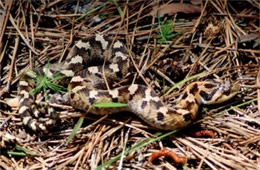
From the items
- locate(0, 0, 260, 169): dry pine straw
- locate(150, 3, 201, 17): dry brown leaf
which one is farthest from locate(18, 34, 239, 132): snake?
locate(150, 3, 201, 17): dry brown leaf

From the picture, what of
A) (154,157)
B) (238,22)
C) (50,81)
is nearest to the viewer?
(154,157)

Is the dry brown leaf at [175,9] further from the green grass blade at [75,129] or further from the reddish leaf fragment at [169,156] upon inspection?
the reddish leaf fragment at [169,156]

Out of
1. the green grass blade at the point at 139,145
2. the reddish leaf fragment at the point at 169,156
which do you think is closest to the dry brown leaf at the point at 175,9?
the green grass blade at the point at 139,145

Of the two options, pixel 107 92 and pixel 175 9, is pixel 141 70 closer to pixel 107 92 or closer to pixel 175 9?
pixel 107 92

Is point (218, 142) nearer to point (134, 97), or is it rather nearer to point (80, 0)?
point (134, 97)

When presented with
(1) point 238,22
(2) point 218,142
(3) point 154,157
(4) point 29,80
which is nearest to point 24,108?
(4) point 29,80

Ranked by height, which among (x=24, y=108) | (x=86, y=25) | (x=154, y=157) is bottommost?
(x=154, y=157)

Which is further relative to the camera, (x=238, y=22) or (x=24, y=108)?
(x=238, y=22)
